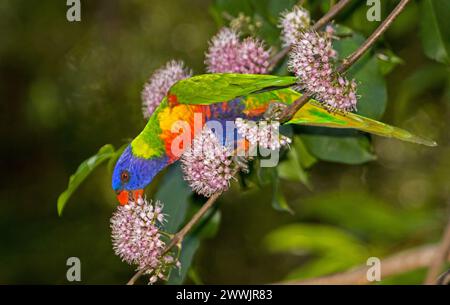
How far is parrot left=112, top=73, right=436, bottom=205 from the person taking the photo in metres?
1.64

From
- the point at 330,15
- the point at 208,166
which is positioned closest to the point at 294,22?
the point at 330,15

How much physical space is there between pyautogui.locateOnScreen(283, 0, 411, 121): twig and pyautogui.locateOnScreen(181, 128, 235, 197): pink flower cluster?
7.3 inches

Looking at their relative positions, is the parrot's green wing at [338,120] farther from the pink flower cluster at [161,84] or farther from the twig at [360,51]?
the pink flower cluster at [161,84]

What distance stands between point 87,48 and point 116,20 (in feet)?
1.01

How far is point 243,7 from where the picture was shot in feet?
6.95

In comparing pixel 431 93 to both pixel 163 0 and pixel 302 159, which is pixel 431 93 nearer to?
pixel 302 159

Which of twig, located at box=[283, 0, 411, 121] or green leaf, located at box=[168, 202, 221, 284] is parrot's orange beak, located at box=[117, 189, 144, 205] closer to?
green leaf, located at box=[168, 202, 221, 284]

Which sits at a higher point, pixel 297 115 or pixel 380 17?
pixel 380 17

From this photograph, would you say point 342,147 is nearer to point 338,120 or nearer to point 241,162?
point 338,120

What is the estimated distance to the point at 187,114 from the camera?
1.73 m

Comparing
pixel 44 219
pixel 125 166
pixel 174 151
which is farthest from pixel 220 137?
pixel 44 219

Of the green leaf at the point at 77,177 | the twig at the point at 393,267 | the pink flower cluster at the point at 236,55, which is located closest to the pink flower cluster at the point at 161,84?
the pink flower cluster at the point at 236,55

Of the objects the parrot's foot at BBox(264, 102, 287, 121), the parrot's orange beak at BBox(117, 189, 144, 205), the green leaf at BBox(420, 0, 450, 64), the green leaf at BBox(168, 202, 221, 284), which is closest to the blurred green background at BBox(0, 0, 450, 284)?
the green leaf at BBox(420, 0, 450, 64)

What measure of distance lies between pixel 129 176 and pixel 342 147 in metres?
0.66
